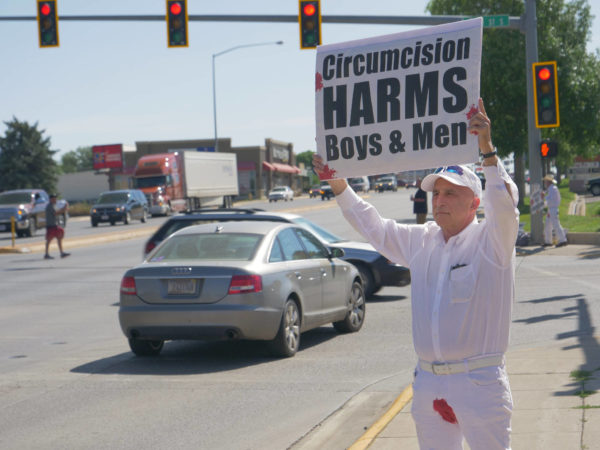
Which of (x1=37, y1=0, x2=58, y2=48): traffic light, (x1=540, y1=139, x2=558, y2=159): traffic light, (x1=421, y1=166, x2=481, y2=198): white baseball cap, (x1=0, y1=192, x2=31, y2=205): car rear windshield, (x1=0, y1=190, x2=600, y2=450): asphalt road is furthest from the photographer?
(x1=0, y1=192, x2=31, y2=205): car rear windshield

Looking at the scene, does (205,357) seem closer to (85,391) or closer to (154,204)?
(85,391)

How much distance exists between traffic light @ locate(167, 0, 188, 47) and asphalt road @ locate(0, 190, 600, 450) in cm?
707

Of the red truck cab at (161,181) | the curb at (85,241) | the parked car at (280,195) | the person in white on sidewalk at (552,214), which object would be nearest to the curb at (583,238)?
the person in white on sidewalk at (552,214)

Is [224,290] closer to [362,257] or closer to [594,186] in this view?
[362,257]

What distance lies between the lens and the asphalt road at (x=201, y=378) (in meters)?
6.82

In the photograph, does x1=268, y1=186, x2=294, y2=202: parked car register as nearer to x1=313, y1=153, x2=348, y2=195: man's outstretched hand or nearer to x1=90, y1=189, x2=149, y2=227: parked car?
x1=90, y1=189, x2=149, y2=227: parked car

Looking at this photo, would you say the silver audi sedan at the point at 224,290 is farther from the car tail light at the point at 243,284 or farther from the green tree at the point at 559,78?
the green tree at the point at 559,78

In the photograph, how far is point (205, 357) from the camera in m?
10.2

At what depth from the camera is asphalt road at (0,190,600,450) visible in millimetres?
6816

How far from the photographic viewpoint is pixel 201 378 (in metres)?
8.91

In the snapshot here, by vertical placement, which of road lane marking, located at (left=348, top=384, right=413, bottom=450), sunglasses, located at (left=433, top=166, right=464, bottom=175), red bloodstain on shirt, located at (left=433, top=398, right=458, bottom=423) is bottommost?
road lane marking, located at (left=348, top=384, right=413, bottom=450)

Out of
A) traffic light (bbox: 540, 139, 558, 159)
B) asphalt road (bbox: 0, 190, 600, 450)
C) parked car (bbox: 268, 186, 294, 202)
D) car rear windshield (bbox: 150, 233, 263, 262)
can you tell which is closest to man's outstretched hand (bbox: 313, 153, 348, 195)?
asphalt road (bbox: 0, 190, 600, 450)

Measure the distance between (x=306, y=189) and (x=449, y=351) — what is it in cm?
12913

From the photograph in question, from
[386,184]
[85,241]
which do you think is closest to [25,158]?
[386,184]
